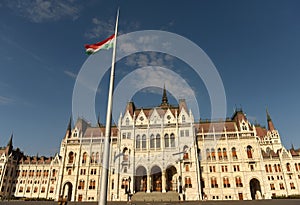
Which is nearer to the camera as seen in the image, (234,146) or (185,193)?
(185,193)

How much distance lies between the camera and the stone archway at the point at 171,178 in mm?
53963

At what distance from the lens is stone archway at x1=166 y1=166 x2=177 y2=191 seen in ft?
177

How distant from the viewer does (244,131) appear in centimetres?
5825

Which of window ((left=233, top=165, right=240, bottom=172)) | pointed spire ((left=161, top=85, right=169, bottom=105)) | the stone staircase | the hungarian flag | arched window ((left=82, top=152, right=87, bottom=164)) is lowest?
the stone staircase

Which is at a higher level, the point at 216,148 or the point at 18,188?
the point at 216,148

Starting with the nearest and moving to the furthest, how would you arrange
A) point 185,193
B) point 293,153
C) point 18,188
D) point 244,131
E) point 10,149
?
point 185,193 < point 244,131 < point 293,153 < point 18,188 < point 10,149

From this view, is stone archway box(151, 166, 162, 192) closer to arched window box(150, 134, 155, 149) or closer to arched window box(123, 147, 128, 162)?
arched window box(150, 134, 155, 149)

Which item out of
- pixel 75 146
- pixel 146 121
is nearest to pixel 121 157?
pixel 146 121

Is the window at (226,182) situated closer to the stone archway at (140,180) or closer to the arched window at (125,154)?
the stone archway at (140,180)

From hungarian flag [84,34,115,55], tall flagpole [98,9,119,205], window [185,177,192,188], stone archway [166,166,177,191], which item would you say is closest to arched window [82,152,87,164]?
stone archway [166,166,177,191]

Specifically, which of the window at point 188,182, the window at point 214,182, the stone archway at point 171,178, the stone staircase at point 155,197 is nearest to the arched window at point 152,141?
the stone archway at point 171,178

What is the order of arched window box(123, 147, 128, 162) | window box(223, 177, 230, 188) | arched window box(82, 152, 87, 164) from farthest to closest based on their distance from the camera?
arched window box(82, 152, 87, 164) < arched window box(123, 147, 128, 162) < window box(223, 177, 230, 188)

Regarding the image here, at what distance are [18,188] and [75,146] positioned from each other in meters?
34.3

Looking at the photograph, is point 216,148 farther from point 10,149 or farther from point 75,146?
point 10,149
